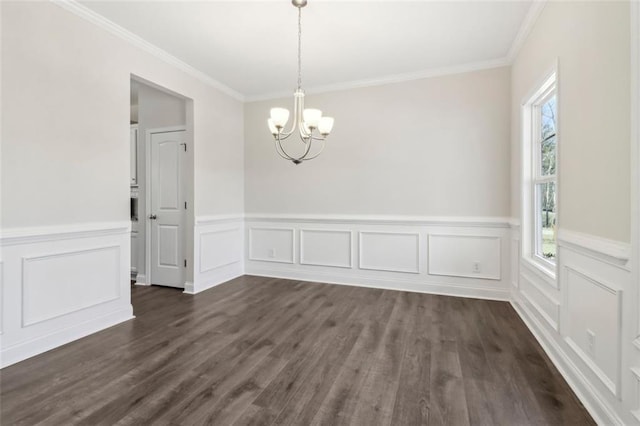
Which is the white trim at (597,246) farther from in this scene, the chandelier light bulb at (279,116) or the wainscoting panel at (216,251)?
the wainscoting panel at (216,251)

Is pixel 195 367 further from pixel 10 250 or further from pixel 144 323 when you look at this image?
pixel 10 250

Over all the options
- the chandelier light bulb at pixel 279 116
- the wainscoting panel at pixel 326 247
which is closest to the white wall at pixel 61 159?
the chandelier light bulb at pixel 279 116

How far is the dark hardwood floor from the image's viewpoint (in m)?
1.70

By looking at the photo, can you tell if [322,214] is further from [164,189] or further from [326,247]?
[164,189]

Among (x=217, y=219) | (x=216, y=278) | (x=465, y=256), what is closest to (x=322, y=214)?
(x=217, y=219)

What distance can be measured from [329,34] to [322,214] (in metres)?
2.32

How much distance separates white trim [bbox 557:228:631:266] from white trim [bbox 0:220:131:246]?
3716mm

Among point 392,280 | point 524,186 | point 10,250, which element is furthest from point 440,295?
point 10,250

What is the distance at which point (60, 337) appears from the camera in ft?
8.26

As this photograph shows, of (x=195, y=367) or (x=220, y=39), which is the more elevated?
(x=220, y=39)

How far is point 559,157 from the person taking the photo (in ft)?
7.16

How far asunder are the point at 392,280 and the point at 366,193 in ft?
4.07

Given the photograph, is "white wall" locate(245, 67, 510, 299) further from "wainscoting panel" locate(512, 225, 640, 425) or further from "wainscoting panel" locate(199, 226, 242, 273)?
"wainscoting panel" locate(512, 225, 640, 425)

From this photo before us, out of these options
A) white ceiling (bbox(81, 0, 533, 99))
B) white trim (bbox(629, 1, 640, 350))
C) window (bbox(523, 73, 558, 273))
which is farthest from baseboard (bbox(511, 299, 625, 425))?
white ceiling (bbox(81, 0, 533, 99))
